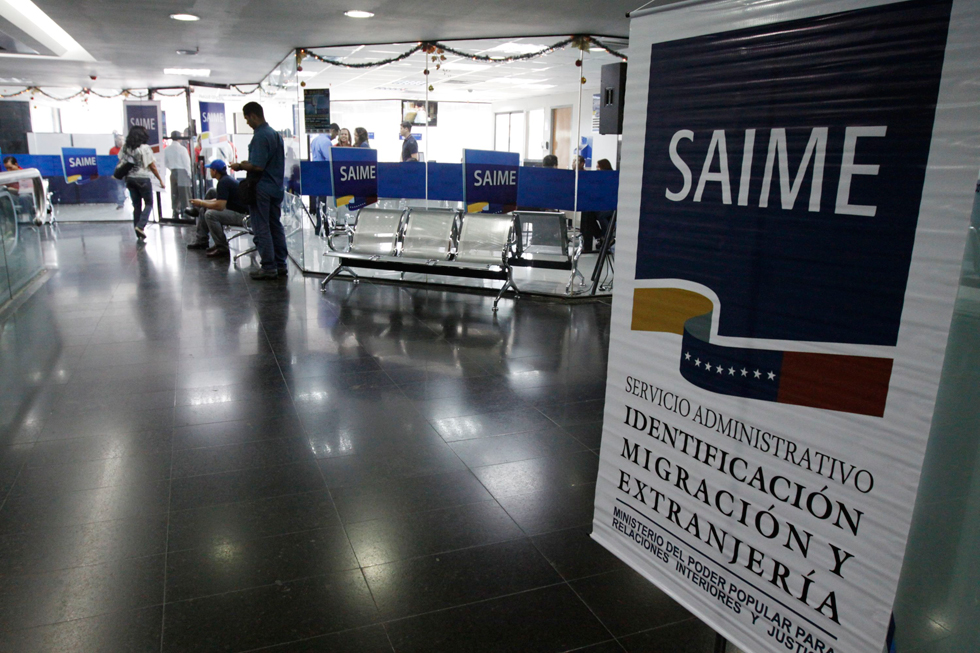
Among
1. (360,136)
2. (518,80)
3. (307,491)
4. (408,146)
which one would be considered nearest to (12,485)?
(307,491)

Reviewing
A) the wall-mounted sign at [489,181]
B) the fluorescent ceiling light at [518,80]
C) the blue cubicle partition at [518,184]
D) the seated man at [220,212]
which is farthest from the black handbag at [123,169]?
the fluorescent ceiling light at [518,80]

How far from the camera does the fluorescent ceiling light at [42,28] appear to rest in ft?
23.0

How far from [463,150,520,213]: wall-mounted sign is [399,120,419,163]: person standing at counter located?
2297 mm

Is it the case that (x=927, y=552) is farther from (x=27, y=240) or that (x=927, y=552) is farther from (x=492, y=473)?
(x=27, y=240)

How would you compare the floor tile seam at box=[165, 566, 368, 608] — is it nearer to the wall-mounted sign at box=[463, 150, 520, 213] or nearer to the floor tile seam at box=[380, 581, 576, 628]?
the floor tile seam at box=[380, 581, 576, 628]

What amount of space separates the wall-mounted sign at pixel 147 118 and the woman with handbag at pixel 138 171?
248 cm

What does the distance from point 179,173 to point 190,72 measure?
181 centimetres

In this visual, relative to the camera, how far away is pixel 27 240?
6.48 meters

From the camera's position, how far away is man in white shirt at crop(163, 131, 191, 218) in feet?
38.0

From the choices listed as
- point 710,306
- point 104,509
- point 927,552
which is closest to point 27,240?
point 104,509

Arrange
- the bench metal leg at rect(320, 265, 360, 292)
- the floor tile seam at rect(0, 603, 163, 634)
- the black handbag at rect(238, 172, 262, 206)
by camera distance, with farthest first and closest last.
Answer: the black handbag at rect(238, 172, 262, 206), the bench metal leg at rect(320, 265, 360, 292), the floor tile seam at rect(0, 603, 163, 634)

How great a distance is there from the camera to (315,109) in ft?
25.8

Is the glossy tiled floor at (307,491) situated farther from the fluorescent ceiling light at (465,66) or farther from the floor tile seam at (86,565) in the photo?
the fluorescent ceiling light at (465,66)

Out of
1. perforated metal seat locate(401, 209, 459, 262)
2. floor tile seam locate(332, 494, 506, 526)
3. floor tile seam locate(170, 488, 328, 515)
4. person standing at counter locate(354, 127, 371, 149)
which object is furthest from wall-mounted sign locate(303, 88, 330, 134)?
floor tile seam locate(332, 494, 506, 526)
